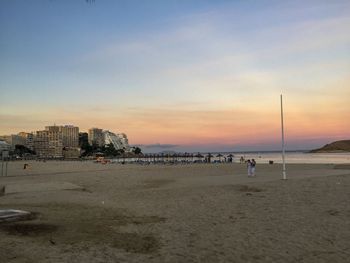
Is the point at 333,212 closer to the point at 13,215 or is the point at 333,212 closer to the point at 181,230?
the point at 181,230

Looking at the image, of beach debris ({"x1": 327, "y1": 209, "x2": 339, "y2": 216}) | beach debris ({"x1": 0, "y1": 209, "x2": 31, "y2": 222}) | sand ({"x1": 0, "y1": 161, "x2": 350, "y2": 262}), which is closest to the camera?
sand ({"x1": 0, "y1": 161, "x2": 350, "y2": 262})

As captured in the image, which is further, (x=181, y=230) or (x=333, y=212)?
(x=333, y=212)

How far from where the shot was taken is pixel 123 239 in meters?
9.07

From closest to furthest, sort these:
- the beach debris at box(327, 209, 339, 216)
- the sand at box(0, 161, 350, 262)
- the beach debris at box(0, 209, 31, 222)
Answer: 1. the sand at box(0, 161, 350, 262)
2. the beach debris at box(0, 209, 31, 222)
3. the beach debris at box(327, 209, 339, 216)

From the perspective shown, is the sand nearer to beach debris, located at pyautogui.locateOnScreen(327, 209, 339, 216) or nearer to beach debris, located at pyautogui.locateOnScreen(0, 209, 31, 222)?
beach debris, located at pyautogui.locateOnScreen(327, 209, 339, 216)

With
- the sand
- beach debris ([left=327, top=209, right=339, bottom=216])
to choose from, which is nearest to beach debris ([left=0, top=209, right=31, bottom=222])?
the sand

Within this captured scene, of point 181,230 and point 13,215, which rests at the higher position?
point 13,215

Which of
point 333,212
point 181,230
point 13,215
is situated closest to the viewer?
point 181,230

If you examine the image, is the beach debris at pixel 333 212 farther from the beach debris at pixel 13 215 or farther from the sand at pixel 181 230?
the beach debris at pixel 13 215

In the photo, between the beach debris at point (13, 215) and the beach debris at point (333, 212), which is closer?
the beach debris at point (13, 215)

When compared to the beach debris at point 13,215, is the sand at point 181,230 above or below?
below

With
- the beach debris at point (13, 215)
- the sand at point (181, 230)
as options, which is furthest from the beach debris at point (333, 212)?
the beach debris at point (13, 215)

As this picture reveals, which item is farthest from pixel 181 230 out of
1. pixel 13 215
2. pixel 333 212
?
pixel 333 212

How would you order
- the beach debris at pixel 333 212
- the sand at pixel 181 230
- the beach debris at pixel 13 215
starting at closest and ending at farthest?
the sand at pixel 181 230
the beach debris at pixel 13 215
the beach debris at pixel 333 212
